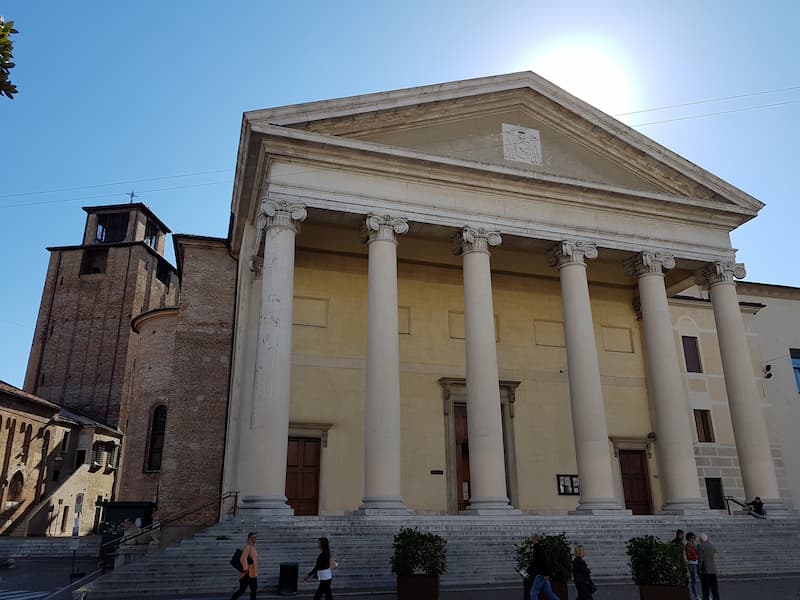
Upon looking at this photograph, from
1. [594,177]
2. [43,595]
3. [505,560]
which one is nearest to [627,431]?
[594,177]

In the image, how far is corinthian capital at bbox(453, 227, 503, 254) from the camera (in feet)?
62.6

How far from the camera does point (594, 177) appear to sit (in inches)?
845

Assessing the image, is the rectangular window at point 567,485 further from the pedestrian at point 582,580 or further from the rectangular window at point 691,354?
the pedestrian at point 582,580

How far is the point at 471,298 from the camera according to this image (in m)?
18.5

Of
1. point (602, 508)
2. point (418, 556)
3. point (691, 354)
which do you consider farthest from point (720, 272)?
point (418, 556)

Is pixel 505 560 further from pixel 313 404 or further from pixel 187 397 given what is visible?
pixel 187 397

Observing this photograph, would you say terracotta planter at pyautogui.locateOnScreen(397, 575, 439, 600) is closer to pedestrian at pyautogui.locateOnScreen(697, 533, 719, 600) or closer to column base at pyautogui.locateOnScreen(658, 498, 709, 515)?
pedestrian at pyautogui.locateOnScreen(697, 533, 719, 600)

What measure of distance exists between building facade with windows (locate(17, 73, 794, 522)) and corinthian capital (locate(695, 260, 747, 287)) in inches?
2.9

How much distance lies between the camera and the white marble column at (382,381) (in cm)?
1586

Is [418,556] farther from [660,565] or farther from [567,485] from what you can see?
[567,485]

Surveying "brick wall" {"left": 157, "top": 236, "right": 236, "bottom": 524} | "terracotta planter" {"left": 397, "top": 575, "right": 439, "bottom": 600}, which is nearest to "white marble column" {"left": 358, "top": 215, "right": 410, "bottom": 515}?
"terracotta planter" {"left": 397, "top": 575, "right": 439, "bottom": 600}

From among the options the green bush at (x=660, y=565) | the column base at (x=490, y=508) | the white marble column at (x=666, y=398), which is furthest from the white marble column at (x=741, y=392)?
the green bush at (x=660, y=565)

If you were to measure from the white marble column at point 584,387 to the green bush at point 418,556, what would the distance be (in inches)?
306

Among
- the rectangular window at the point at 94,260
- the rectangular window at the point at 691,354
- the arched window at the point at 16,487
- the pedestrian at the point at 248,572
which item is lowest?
the pedestrian at the point at 248,572
